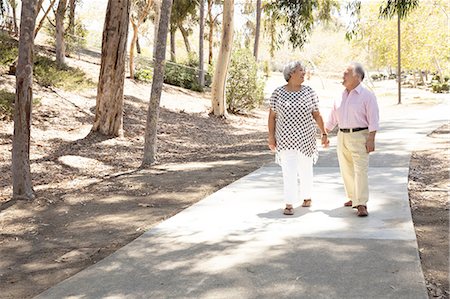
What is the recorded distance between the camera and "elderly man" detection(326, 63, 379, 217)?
21.6 feet

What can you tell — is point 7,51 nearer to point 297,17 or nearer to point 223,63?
point 223,63

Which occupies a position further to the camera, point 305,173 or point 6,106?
point 6,106

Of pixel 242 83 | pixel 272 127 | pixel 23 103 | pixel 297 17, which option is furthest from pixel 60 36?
pixel 272 127

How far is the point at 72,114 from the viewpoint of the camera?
56.5ft

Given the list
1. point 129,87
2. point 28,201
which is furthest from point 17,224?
point 129,87

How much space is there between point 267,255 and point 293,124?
201 cm

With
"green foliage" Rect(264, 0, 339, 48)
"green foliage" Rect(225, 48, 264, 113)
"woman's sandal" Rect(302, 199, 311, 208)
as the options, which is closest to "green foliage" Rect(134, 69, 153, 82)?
"green foliage" Rect(225, 48, 264, 113)

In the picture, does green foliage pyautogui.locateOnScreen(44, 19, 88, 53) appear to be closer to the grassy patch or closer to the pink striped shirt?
the grassy patch

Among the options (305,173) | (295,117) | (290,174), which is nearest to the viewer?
(295,117)

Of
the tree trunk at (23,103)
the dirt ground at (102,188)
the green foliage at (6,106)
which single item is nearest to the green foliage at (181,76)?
the dirt ground at (102,188)

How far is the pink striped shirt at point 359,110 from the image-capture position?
655 cm

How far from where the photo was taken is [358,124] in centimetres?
666

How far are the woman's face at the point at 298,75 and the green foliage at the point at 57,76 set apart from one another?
45.4ft

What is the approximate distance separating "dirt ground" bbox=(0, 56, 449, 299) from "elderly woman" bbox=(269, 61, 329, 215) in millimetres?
1381
